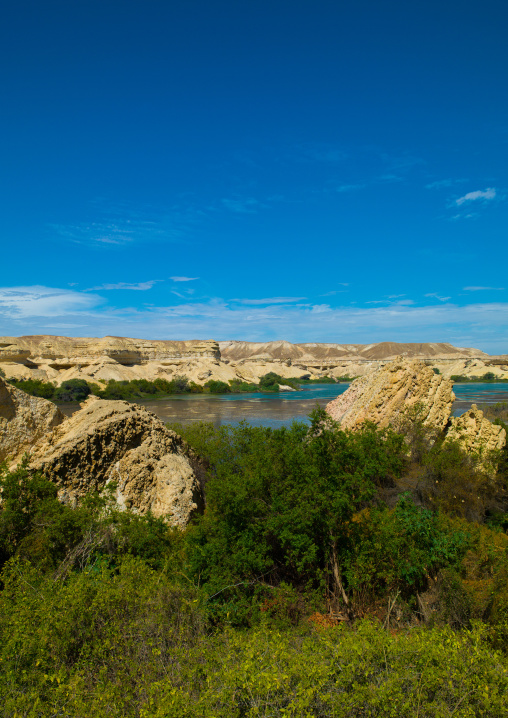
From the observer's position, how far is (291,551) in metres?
6.09

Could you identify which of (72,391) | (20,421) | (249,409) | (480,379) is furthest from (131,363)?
(480,379)

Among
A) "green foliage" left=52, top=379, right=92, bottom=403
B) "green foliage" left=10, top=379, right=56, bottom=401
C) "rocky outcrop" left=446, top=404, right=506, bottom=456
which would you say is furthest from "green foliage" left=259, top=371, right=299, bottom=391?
"rocky outcrop" left=446, top=404, right=506, bottom=456

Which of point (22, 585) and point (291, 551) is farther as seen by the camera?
point (291, 551)

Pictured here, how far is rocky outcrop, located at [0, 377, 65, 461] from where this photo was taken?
9734mm

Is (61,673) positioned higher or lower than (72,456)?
lower

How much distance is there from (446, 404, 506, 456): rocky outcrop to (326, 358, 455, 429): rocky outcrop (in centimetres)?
71

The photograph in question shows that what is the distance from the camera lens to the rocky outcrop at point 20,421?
9734mm

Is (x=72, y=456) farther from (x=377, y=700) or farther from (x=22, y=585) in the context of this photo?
(x=377, y=700)

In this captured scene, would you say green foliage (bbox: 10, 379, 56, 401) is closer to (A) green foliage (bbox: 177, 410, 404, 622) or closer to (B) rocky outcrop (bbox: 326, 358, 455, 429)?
(B) rocky outcrop (bbox: 326, 358, 455, 429)

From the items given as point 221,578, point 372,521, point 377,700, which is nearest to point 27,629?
point 221,578

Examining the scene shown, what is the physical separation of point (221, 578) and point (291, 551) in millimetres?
1100

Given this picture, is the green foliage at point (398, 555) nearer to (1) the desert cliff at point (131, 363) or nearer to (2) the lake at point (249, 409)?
(2) the lake at point (249, 409)

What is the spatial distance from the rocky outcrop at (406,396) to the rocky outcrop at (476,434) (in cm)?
71

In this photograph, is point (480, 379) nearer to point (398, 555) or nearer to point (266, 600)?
point (398, 555)
